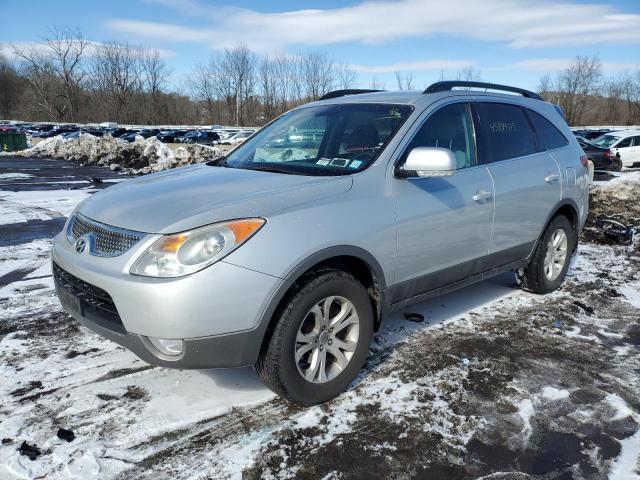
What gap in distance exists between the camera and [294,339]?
2.79 metres

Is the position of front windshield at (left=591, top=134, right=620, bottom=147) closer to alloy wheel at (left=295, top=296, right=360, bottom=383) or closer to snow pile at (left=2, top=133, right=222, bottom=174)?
snow pile at (left=2, top=133, right=222, bottom=174)

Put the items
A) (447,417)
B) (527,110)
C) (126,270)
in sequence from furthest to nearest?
(527,110), (447,417), (126,270)

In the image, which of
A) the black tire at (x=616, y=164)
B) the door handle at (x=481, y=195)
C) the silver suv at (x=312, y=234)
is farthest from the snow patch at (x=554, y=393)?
the black tire at (x=616, y=164)

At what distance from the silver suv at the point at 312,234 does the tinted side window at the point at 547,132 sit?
23 centimetres

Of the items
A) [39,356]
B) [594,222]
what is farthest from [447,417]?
[594,222]

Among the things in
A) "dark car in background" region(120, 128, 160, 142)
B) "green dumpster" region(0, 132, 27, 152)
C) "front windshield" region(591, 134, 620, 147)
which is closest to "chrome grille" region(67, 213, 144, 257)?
"front windshield" region(591, 134, 620, 147)

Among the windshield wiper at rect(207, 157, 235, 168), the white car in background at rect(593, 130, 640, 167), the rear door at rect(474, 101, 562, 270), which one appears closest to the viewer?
the windshield wiper at rect(207, 157, 235, 168)

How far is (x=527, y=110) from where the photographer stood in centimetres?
479

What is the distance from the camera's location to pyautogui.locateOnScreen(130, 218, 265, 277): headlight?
2.51m

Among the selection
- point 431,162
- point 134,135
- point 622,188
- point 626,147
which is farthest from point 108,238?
point 134,135

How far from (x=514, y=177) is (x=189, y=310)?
9.94 ft

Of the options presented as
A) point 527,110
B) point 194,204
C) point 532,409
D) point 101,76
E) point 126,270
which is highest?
point 101,76

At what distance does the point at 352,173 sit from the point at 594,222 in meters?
6.60

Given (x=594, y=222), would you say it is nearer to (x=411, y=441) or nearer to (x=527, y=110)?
(x=527, y=110)
